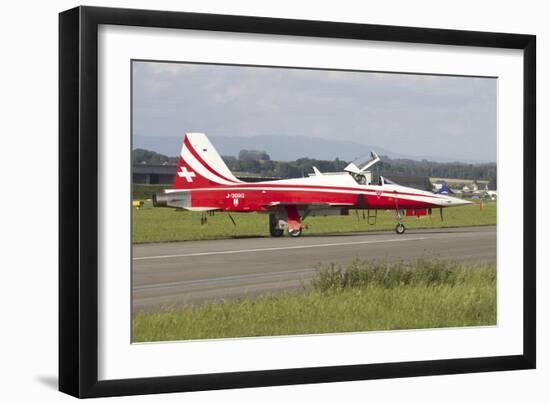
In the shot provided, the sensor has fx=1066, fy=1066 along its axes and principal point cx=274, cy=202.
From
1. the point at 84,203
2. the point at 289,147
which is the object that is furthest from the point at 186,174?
the point at 84,203

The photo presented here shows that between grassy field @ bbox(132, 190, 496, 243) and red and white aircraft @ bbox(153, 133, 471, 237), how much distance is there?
0.10 meters

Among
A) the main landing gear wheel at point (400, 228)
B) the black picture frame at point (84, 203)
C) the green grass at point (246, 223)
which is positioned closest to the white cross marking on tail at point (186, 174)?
the green grass at point (246, 223)

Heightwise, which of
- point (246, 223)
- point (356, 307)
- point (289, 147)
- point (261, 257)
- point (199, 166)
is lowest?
point (356, 307)

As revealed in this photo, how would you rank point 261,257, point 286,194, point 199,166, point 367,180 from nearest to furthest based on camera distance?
point 199,166 < point 261,257 < point 286,194 < point 367,180

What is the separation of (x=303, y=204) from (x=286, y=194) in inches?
10.6

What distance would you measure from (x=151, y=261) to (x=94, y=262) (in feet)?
2.65

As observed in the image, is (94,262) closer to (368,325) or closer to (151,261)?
(151,261)

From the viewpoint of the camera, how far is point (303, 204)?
1313 centimetres

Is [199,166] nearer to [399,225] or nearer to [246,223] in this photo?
[246,223]

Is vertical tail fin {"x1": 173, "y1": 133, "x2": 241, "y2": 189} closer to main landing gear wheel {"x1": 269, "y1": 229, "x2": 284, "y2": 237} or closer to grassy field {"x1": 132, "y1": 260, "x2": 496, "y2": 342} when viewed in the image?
main landing gear wheel {"x1": 269, "y1": 229, "x2": 284, "y2": 237}

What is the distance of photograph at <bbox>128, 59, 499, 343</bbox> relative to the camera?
37.6ft

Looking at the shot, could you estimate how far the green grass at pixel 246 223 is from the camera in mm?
11453

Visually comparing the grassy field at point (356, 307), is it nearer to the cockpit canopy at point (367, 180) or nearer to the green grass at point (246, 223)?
the green grass at point (246, 223)

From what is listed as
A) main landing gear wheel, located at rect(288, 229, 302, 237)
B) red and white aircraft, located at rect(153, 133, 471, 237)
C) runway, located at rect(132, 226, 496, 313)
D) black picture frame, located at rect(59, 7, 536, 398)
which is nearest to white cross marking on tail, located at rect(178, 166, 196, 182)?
red and white aircraft, located at rect(153, 133, 471, 237)
